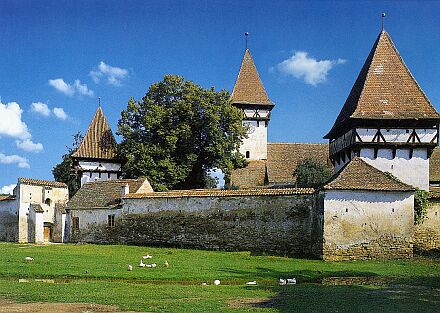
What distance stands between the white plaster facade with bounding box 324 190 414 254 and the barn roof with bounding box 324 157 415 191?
0.26 metres

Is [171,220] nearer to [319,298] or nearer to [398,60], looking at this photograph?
[398,60]

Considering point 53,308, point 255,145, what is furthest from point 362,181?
point 255,145

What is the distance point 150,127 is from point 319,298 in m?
29.7

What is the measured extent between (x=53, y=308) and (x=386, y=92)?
2454cm

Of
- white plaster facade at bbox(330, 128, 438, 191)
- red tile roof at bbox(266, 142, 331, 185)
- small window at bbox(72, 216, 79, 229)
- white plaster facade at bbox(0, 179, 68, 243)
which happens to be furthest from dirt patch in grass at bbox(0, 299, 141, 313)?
red tile roof at bbox(266, 142, 331, 185)

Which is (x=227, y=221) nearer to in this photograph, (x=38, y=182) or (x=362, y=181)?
(x=362, y=181)

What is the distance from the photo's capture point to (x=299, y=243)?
92.5ft

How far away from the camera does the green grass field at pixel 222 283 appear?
13867 millimetres

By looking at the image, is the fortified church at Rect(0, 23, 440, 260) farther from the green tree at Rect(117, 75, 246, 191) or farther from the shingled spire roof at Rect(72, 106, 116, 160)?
the shingled spire roof at Rect(72, 106, 116, 160)

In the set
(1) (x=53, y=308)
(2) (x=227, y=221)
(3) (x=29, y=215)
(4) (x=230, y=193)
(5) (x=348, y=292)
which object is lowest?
(5) (x=348, y=292)

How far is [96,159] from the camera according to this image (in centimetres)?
4925

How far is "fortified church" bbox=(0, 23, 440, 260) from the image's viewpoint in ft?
85.6

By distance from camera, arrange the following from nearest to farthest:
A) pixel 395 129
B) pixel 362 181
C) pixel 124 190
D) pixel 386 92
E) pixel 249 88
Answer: pixel 362 181 → pixel 395 129 → pixel 386 92 → pixel 124 190 → pixel 249 88

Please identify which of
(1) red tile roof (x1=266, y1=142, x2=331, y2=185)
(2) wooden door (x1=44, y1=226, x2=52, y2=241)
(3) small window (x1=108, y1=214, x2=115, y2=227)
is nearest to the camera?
(3) small window (x1=108, y1=214, x2=115, y2=227)
